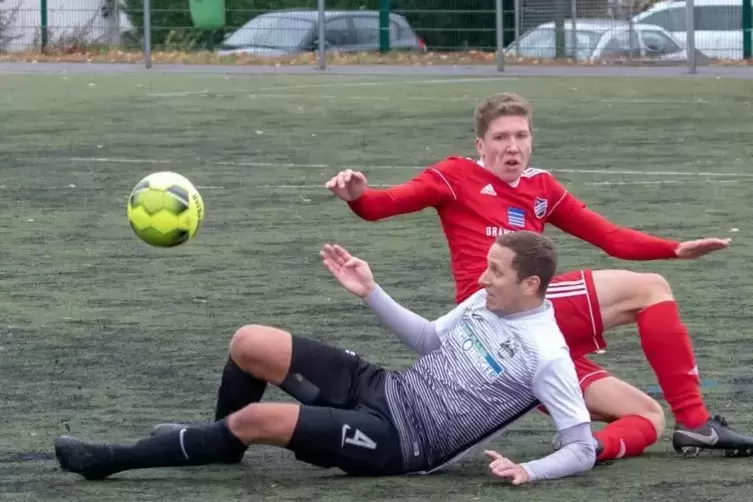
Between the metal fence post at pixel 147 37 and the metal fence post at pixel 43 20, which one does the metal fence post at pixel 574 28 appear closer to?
→ the metal fence post at pixel 147 37

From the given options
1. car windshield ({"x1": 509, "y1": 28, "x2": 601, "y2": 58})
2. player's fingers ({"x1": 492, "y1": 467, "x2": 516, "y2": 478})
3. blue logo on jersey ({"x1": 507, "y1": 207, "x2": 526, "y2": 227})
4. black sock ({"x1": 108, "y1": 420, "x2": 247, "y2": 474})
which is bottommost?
player's fingers ({"x1": 492, "y1": 467, "x2": 516, "y2": 478})

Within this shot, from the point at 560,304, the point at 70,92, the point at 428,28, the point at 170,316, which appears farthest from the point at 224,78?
the point at 560,304

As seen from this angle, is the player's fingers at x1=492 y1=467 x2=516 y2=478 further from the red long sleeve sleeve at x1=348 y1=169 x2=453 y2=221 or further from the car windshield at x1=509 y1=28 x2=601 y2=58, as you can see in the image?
the car windshield at x1=509 y1=28 x2=601 y2=58

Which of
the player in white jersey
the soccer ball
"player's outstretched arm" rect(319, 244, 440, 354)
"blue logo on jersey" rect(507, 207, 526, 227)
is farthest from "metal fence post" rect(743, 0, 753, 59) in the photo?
the player in white jersey

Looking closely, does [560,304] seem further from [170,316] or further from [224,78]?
[224,78]

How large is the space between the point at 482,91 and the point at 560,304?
16796 millimetres

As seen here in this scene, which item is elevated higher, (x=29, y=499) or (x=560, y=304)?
(x=560, y=304)

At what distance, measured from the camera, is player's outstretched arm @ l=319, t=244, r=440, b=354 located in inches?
220

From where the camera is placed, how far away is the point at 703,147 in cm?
1547

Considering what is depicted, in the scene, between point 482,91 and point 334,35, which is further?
point 334,35

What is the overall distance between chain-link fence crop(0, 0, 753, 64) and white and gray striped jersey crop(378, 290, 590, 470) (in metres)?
20.4

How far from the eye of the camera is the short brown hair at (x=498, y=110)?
19.6 ft

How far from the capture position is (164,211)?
22.8 feet

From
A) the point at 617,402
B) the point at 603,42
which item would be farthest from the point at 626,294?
the point at 603,42
